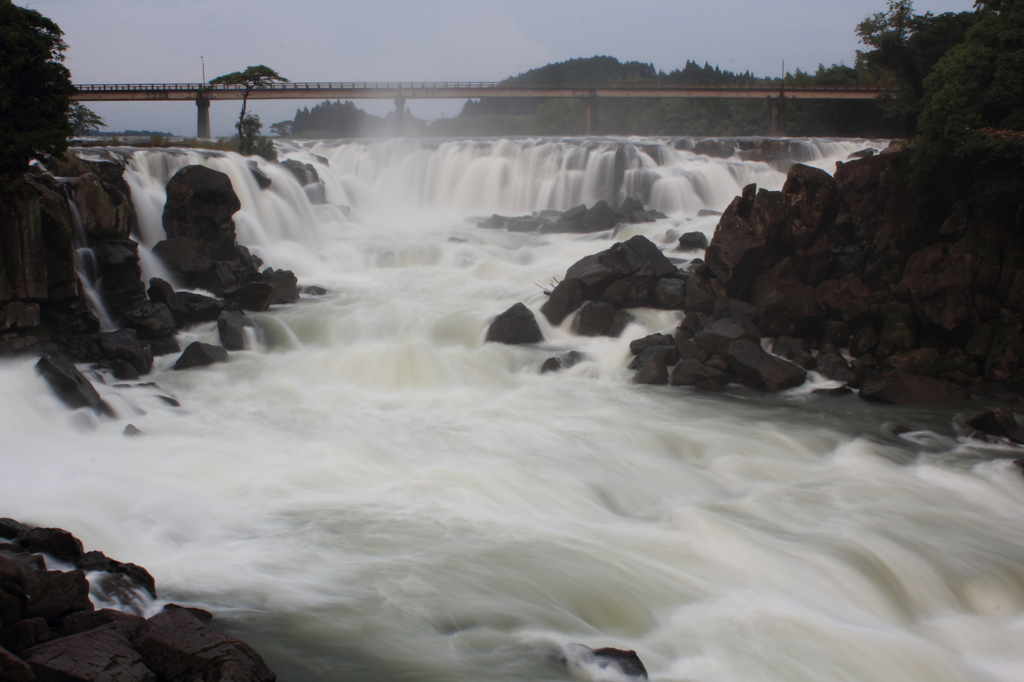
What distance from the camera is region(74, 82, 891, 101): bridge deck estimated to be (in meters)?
58.2

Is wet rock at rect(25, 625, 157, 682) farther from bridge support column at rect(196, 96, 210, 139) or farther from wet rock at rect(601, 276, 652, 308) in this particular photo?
bridge support column at rect(196, 96, 210, 139)

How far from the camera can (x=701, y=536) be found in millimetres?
11641

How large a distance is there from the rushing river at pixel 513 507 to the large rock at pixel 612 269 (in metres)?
1.55

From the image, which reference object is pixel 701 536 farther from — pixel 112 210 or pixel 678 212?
pixel 678 212

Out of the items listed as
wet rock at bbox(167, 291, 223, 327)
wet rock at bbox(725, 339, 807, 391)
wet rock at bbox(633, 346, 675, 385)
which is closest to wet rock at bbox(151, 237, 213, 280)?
wet rock at bbox(167, 291, 223, 327)

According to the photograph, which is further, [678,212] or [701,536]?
[678,212]

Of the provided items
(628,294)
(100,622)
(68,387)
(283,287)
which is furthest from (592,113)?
(100,622)

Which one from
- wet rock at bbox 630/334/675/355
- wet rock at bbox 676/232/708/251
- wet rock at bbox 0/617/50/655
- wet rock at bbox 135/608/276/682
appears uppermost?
wet rock at bbox 676/232/708/251

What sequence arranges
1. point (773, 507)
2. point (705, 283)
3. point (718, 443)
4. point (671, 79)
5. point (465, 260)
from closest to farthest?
point (773, 507) < point (718, 443) < point (705, 283) < point (465, 260) < point (671, 79)

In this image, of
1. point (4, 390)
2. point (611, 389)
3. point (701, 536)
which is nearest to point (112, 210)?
point (4, 390)

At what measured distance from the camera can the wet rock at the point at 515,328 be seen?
69.8ft

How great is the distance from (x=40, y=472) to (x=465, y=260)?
1869cm

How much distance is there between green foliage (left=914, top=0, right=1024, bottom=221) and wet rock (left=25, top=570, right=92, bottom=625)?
21420 mm

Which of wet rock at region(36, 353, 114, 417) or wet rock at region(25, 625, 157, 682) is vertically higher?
wet rock at region(36, 353, 114, 417)
